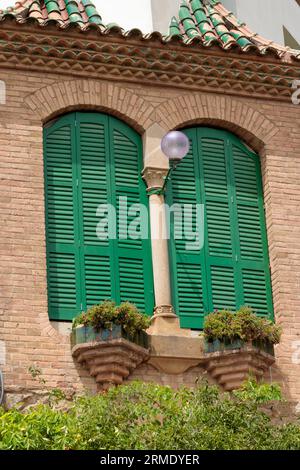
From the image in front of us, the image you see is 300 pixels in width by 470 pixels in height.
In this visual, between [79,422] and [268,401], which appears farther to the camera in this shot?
[268,401]

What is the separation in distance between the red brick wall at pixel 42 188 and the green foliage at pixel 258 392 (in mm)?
1922

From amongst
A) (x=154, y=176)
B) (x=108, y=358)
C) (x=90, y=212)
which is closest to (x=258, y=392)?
(x=108, y=358)

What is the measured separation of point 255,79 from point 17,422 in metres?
7.72

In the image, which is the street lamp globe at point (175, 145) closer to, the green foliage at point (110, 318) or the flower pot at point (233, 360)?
the green foliage at point (110, 318)

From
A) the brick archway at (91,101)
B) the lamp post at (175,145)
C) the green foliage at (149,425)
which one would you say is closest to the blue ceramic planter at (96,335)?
the green foliage at (149,425)

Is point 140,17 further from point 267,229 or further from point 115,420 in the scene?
point 115,420

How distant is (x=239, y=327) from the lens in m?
24.0

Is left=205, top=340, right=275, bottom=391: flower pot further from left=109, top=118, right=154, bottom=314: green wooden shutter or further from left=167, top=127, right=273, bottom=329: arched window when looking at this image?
left=109, top=118, right=154, bottom=314: green wooden shutter

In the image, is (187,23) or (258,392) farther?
(187,23)

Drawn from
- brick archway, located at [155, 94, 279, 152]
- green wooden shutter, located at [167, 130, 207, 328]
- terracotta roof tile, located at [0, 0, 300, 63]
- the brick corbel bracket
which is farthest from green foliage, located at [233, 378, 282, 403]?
terracotta roof tile, located at [0, 0, 300, 63]

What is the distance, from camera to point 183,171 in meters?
25.8

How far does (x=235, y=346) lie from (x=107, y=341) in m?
1.77

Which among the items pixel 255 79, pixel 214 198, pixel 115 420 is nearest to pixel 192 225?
pixel 214 198

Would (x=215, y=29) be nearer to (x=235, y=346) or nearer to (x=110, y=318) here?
(x=235, y=346)
